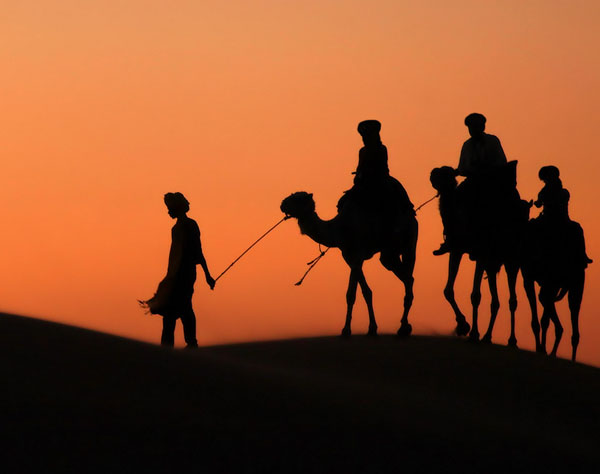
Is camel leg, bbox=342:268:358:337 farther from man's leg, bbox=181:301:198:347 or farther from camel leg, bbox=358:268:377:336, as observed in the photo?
man's leg, bbox=181:301:198:347

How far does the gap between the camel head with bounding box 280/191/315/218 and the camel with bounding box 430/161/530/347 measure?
1.75m

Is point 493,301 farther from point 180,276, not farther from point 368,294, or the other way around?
point 180,276

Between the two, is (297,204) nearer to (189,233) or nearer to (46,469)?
(189,233)

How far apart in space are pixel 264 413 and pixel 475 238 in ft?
26.6

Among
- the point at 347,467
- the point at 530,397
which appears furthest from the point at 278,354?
the point at 347,467

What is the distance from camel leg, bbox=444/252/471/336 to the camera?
79.5 feet

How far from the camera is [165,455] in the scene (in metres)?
15.3

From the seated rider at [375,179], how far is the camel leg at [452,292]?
95 cm

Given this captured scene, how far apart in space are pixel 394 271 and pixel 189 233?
3.04 meters

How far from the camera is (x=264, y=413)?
17.1 metres

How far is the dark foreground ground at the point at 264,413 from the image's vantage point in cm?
1543

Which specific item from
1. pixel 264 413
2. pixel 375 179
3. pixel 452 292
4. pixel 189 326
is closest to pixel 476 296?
pixel 452 292

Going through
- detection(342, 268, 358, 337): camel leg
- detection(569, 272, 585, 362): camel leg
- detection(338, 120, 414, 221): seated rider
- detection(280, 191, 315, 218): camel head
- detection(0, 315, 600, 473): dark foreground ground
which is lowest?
detection(0, 315, 600, 473): dark foreground ground

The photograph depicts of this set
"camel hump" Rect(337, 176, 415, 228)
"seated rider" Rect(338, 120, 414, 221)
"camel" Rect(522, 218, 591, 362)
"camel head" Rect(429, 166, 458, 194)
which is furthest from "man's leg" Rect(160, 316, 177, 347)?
"camel" Rect(522, 218, 591, 362)
